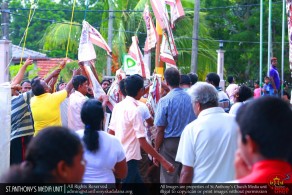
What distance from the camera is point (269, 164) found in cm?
299

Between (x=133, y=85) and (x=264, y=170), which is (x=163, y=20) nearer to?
(x=133, y=85)

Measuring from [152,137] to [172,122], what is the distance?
93 centimetres

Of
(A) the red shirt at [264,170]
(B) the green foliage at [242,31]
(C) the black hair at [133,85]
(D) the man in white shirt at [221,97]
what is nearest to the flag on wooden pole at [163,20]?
(D) the man in white shirt at [221,97]

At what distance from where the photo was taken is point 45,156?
11.1 ft

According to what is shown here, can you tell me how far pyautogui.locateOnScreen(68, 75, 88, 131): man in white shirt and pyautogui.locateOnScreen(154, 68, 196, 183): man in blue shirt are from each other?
3.96 ft

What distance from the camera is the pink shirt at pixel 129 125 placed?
804 centimetres

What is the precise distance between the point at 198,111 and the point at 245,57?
124 feet

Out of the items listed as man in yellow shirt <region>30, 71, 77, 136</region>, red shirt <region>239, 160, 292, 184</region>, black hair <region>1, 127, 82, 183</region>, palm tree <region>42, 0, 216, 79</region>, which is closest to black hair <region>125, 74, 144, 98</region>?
man in yellow shirt <region>30, 71, 77, 136</region>

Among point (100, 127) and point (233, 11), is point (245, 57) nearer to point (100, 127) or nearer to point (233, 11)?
point (233, 11)

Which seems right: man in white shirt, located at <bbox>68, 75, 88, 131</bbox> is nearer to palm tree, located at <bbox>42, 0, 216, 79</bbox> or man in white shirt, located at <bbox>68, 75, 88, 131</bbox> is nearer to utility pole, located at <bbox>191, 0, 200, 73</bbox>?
utility pole, located at <bbox>191, 0, 200, 73</bbox>

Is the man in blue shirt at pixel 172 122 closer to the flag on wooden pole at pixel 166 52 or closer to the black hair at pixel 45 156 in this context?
the flag on wooden pole at pixel 166 52

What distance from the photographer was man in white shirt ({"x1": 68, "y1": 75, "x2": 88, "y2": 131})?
9.56 m

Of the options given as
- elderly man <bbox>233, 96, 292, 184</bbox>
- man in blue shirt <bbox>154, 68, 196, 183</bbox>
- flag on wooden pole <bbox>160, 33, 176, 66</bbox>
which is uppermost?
flag on wooden pole <bbox>160, 33, 176, 66</bbox>

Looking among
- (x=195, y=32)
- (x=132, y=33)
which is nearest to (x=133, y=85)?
(x=195, y=32)
